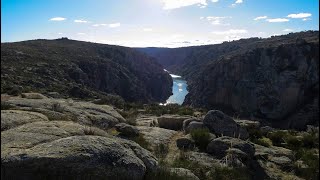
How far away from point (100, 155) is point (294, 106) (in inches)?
3241

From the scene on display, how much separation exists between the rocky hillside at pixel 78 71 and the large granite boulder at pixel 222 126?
16.1m

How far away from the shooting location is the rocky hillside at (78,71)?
47.1m

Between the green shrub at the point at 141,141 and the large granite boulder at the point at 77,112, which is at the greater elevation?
the large granite boulder at the point at 77,112

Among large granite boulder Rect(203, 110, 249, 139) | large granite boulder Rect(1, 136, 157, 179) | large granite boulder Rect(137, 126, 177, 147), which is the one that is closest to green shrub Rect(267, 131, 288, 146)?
large granite boulder Rect(203, 110, 249, 139)

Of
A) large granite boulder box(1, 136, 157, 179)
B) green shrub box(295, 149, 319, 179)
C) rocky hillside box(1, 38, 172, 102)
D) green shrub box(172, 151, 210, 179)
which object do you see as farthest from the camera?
rocky hillside box(1, 38, 172, 102)

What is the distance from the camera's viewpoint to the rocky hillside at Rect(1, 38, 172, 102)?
47.1 m

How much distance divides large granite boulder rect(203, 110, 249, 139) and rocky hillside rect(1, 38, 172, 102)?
1610 centimetres

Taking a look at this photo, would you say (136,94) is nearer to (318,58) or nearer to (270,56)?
(270,56)

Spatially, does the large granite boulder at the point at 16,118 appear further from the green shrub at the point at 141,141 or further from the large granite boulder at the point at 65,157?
the green shrub at the point at 141,141

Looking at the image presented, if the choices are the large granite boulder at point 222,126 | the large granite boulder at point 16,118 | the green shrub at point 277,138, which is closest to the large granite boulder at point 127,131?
the large granite boulder at point 222,126

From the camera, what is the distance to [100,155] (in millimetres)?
6875

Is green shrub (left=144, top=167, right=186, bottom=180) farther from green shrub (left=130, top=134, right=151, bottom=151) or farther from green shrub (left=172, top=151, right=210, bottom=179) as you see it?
green shrub (left=130, top=134, right=151, bottom=151)

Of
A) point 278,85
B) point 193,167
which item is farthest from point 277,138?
point 278,85

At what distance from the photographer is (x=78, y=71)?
72688 millimetres
